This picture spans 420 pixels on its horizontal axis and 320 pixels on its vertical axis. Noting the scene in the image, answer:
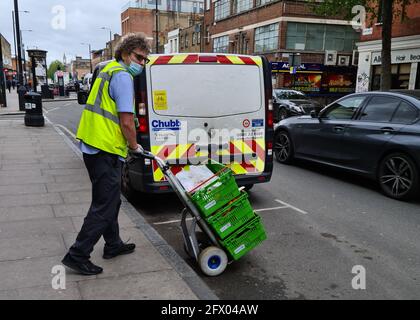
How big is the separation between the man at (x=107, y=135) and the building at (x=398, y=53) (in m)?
20.2

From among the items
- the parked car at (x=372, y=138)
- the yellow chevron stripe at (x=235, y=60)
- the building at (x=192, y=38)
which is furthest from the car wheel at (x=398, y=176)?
the building at (x=192, y=38)

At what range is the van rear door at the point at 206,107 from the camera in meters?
5.26

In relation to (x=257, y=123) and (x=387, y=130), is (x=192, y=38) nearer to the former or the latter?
(x=387, y=130)

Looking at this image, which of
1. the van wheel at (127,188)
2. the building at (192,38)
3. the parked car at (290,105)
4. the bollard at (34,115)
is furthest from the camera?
the building at (192,38)

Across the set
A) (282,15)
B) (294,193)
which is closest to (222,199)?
(294,193)

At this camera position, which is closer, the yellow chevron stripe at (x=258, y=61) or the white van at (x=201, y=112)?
the white van at (x=201, y=112)

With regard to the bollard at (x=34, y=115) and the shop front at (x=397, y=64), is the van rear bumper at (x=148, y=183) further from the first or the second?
the shop front at (x=397, y=64)

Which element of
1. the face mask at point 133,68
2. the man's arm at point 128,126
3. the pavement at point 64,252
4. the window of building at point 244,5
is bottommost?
the pavement at point 64,252

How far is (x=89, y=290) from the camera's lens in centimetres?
335

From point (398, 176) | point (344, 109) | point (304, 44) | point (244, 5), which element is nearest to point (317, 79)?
point (304, 44)

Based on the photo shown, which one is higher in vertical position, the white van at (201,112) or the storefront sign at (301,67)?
the storefront sign at (301,67)

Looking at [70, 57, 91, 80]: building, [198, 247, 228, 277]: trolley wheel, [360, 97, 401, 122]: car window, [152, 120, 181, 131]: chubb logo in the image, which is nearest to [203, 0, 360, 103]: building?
[360, 97, 401, 122]: car window

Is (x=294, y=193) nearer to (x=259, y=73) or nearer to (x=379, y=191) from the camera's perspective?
(x=379, y=191)
